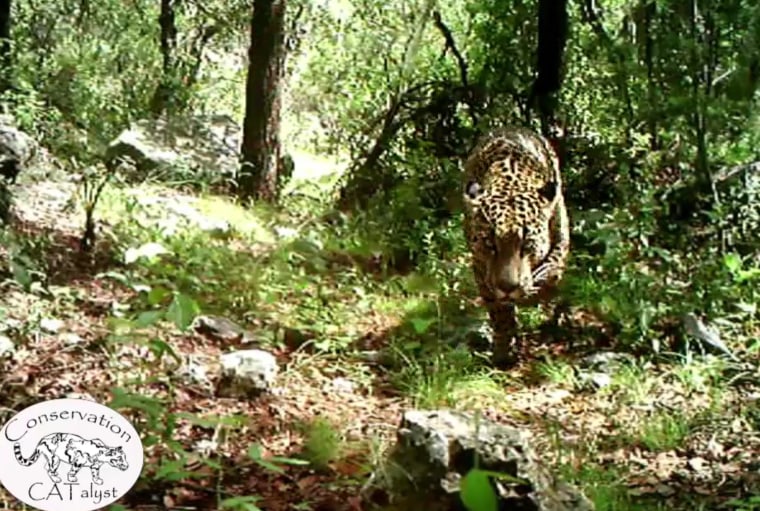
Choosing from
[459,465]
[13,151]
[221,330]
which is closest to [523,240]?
[221,330]

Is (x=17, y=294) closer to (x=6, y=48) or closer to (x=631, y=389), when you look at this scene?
(x=631, y=389)

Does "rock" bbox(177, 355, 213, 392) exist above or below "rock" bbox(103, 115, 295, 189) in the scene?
below

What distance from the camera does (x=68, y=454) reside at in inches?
95.1

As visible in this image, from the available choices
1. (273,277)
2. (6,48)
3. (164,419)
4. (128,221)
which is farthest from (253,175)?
(164,419)

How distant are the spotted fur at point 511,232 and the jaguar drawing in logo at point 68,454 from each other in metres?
2.80

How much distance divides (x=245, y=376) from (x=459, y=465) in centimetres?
161

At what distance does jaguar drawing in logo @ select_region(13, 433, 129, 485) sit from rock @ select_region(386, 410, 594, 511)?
0.87 meters

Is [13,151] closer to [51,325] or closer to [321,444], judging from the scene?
[51,325]

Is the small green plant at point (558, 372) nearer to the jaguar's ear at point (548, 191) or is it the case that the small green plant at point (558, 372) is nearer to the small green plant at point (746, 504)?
the jaguar's ear at point (548, 191)

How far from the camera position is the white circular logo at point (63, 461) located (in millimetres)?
2420

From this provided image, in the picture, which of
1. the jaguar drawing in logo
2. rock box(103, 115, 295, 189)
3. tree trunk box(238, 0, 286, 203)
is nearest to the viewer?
the jaguar drawing in logo

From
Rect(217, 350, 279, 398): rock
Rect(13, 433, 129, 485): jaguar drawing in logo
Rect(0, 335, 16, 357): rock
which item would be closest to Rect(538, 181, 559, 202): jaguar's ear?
Rect(217, 350, 279, 398): rock

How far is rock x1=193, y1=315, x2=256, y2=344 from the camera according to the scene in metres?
4.97

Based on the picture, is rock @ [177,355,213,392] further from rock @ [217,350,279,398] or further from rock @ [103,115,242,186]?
rock @ [103,115,242,186]
